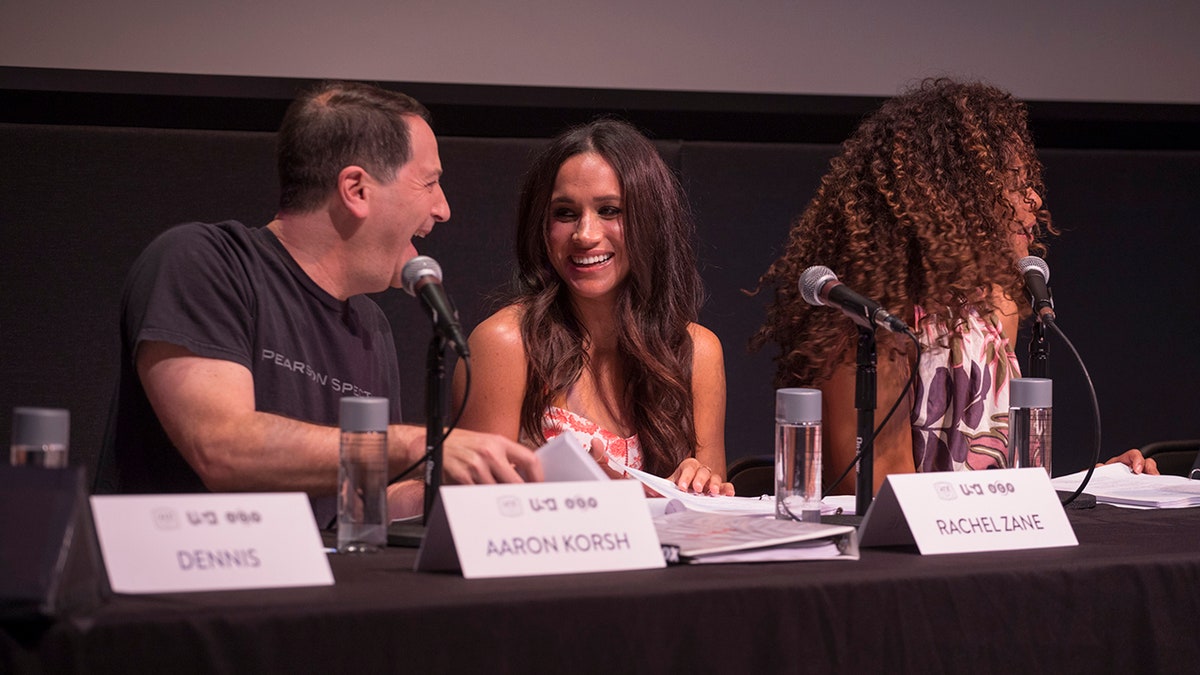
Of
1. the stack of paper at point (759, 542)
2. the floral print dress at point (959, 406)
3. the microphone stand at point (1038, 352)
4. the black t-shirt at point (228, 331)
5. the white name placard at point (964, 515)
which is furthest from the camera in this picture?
the floral print dress at point (959, 406)

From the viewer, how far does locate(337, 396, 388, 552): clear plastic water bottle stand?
1.31 metres

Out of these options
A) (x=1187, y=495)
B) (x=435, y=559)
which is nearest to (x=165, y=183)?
(x=435, y=559)

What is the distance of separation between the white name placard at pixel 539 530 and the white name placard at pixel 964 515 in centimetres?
30

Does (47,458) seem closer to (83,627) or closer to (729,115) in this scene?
(83,627)

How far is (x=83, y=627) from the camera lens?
0.96 meters

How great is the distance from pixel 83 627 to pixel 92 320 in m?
2.53

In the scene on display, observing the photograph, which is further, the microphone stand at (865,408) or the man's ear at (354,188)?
the man's ear at (354,188)

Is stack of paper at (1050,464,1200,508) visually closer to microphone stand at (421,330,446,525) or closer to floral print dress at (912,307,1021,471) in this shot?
floral print dress at (912,307,1021,471)

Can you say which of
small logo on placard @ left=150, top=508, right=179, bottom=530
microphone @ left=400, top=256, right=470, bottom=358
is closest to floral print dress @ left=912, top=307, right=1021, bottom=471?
microphone @ left=400, top=256, right=470, bottom=358

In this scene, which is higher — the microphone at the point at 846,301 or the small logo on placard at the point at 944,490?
the microphone at the point at 846,301

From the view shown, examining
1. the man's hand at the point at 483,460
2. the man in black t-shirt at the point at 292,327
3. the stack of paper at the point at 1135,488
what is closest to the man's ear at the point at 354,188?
the man in black t-shirt at the point at 292,327

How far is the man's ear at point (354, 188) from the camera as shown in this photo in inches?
80.9

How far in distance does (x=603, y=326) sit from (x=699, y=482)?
0.63m

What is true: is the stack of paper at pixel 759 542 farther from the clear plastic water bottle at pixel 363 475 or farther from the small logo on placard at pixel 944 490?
the clear plastic water bottle at pixel 363 475
